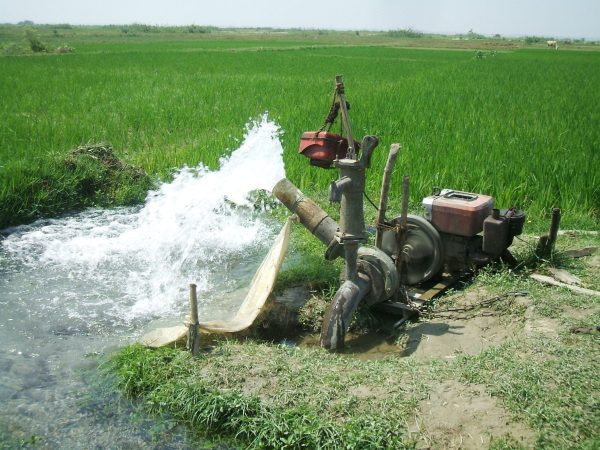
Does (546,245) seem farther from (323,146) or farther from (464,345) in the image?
(323,146)

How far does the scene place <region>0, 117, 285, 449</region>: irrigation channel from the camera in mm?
3193

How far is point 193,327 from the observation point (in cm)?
350

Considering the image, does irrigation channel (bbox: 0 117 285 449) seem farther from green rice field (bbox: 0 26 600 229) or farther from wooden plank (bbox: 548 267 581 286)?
wooden plank (bbox: 548 267 581 286)

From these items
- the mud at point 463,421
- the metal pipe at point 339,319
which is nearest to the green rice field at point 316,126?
the metal pipe at point 339,319

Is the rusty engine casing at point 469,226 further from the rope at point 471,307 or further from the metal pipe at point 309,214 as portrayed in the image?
the metal pipe at point 309,214

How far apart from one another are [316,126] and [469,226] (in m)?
5.57

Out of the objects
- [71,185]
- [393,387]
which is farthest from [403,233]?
[71,185]

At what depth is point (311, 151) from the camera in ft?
13.3

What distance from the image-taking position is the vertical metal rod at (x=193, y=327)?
3.46m

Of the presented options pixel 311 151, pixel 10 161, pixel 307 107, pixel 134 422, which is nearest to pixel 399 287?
pixel 311 151

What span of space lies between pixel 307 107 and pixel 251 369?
9.20 m

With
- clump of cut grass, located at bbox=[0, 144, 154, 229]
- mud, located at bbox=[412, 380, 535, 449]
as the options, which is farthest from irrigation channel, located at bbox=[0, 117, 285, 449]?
mud, located at bbox=[412, 380, 535, 449]

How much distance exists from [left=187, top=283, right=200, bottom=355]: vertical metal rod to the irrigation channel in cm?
48

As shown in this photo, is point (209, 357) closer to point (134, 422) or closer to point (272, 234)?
point (134, 422)
